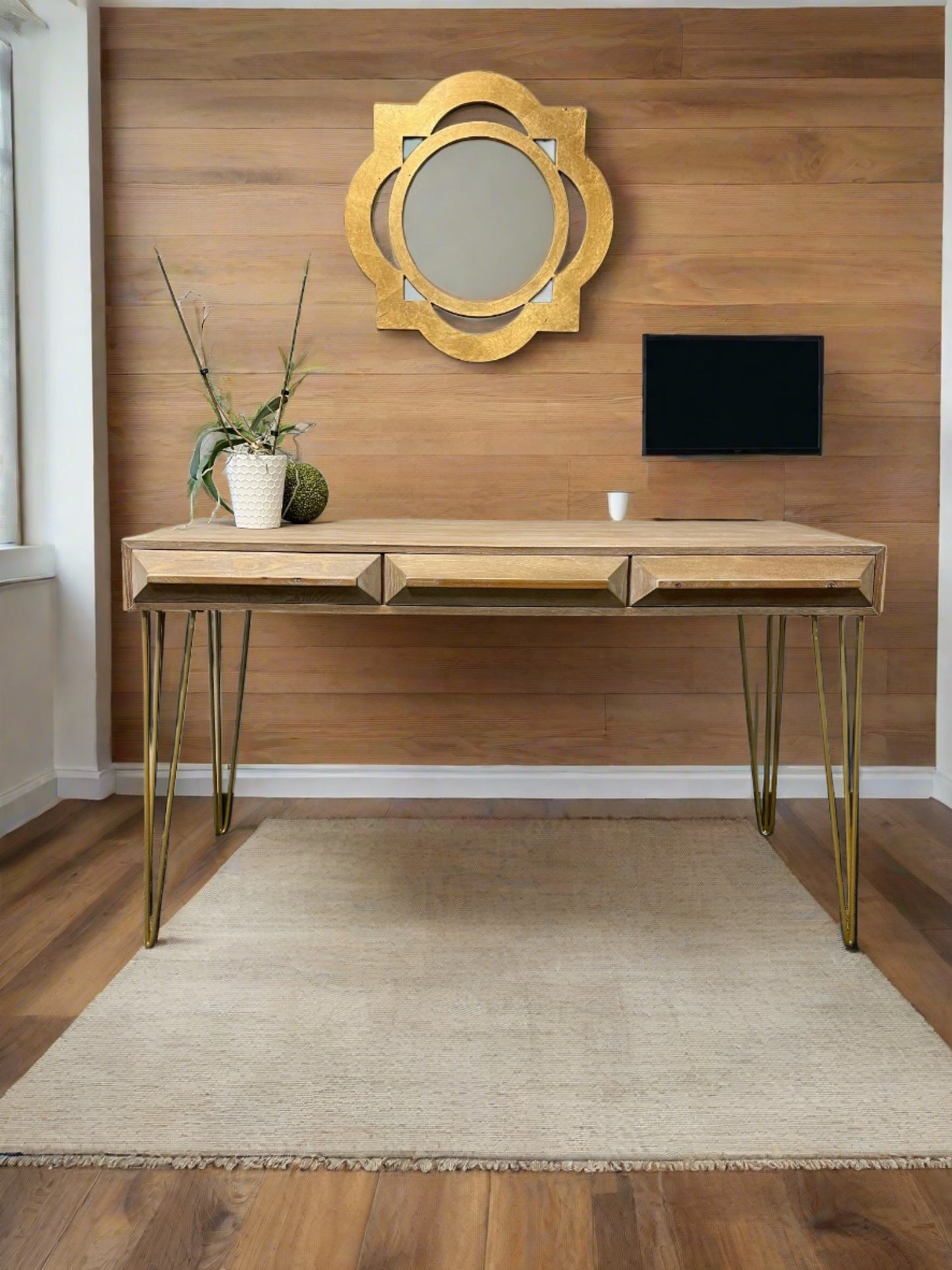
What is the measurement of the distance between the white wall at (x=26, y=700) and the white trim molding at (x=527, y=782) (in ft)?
1.00

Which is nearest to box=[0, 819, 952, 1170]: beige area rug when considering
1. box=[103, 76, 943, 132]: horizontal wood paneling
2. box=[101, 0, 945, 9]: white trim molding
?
box=[103, 76, 943, 132]: horizontal wood paneling

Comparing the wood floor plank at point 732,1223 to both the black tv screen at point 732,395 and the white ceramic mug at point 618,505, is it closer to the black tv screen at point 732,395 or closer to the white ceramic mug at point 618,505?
the white ceramic mug at point 618,505

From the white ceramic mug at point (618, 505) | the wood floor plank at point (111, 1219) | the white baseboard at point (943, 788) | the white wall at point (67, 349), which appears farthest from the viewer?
the white baseboard at point (943, 788)

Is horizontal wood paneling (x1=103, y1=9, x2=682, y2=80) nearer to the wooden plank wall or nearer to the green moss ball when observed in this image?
the wooden plank wall

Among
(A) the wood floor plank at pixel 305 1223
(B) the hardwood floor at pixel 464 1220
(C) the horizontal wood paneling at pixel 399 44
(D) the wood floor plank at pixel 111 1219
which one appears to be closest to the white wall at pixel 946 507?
(C) the horizontal wood paneling at pixel 399 44

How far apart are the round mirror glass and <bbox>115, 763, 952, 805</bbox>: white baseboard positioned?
139 centimetres

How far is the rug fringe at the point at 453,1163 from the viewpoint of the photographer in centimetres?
144

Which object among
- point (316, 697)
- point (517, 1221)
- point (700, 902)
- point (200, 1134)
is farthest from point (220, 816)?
point (517, 1221)

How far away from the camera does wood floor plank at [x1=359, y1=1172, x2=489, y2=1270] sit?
1.27 m

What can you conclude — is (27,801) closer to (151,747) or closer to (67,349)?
(151,747)

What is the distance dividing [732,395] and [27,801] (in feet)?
7.43

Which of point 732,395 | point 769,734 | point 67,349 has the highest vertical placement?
point 67,349

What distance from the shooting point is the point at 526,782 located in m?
3.33

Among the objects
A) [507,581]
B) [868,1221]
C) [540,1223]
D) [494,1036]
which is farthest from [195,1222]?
[507,581]
